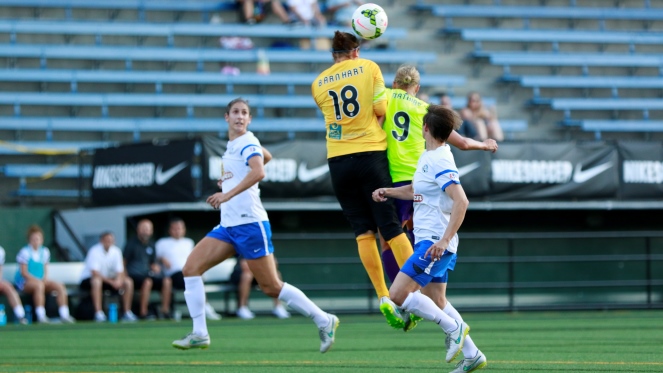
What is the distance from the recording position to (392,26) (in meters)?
21.4

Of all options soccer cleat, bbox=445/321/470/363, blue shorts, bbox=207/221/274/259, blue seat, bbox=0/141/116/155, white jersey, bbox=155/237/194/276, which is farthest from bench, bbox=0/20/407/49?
soccer cleat, bbox=445/321/470/363

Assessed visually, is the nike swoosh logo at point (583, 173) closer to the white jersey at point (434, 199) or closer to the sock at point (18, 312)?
the sock at point (18, 312)

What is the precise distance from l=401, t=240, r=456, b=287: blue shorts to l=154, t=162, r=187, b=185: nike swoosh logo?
878cm

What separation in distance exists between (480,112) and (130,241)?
17.5ft

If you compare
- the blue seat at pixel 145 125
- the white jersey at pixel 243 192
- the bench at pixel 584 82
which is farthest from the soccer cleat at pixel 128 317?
the bench at pixel 584 82

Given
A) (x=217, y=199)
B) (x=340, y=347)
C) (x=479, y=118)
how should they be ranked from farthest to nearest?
(x=479, y=118) < (x=340, y=347) < (x=217, y=199)

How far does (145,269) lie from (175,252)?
463 millimetres

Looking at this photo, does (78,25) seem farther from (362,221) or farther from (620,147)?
(362,221)

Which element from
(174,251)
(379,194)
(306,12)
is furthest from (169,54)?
(379,194)

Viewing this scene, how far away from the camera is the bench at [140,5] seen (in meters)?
19.4

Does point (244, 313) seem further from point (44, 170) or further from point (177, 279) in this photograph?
point (44, 170)

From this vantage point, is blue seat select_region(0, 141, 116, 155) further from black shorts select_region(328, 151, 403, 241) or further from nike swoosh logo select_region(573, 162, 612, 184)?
black shorts select_region(328, 151, 403, 241)

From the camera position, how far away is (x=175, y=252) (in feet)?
49.2

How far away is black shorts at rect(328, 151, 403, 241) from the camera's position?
26.6ft
